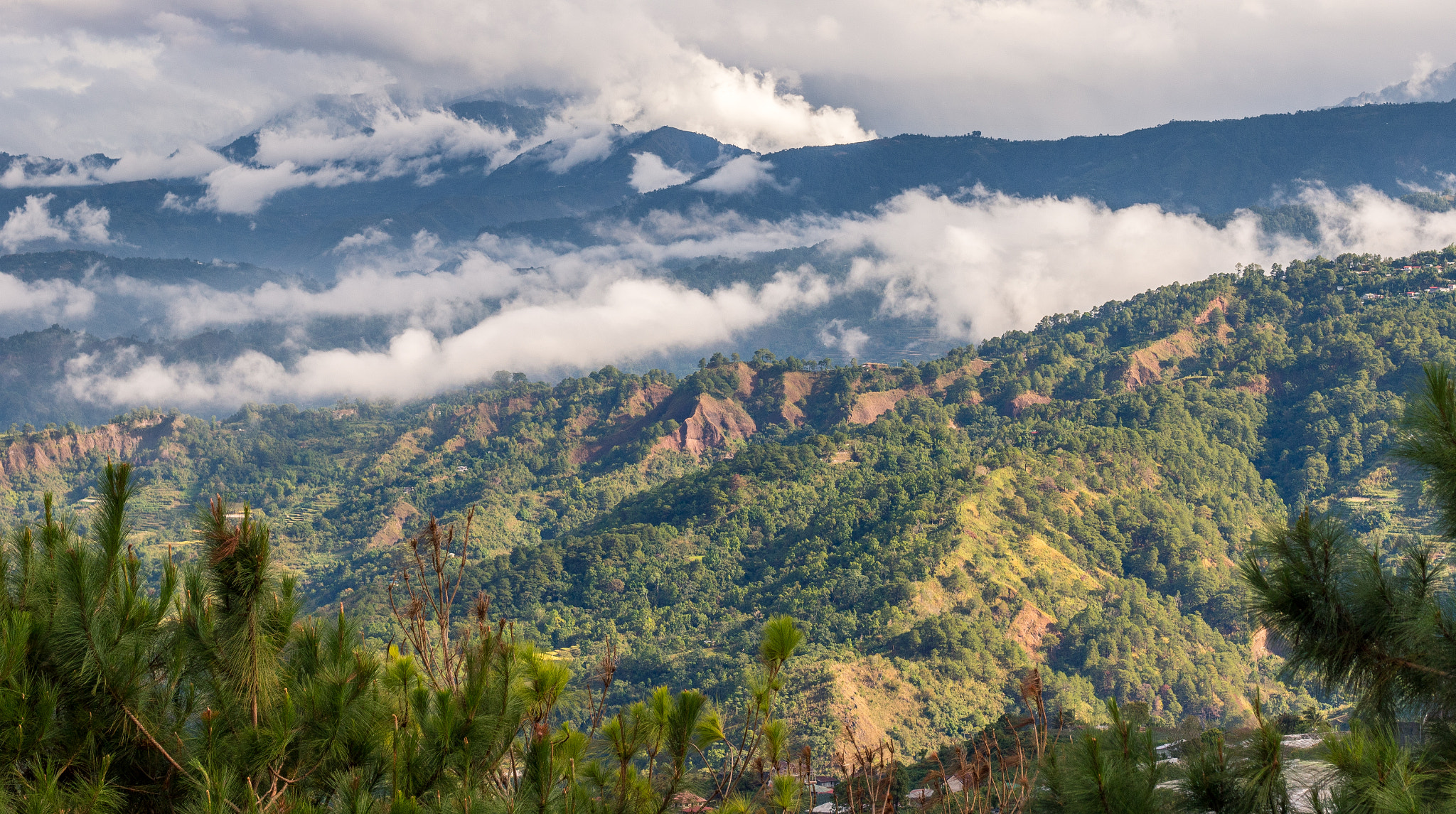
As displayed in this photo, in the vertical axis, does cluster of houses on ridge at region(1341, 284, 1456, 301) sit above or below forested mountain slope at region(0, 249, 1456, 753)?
above

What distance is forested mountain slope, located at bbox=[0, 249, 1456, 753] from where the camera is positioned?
66.3 m

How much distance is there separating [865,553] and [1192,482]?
3418 centimetres

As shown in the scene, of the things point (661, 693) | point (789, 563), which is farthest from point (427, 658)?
point (789, 563)

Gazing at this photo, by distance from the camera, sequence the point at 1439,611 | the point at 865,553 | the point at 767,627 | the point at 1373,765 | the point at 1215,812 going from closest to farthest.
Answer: the point at 1373,765 < the point at 1439,611 < the point at 1215,812 < the point at 767,627 < the point at 865,553

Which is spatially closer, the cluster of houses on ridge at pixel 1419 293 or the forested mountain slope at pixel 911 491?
the forested mountain slope at pixel 911 491

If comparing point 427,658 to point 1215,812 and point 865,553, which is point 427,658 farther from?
point 865,553

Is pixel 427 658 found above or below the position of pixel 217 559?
below

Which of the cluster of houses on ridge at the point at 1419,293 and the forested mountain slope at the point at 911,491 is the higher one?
the cluster of houses on ridge at the point at 1419,293

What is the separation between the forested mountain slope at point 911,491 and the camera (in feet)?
218

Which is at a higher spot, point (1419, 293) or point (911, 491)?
point (1419, 293)

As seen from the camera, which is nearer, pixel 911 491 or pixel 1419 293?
pixel 911 491

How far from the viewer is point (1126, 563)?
79.7 m

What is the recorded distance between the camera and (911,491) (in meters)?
82.9

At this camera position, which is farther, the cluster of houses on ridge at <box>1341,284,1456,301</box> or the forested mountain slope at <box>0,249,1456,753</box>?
the cluster of houses on ridge at <box>1341,284,1456,301</box>
